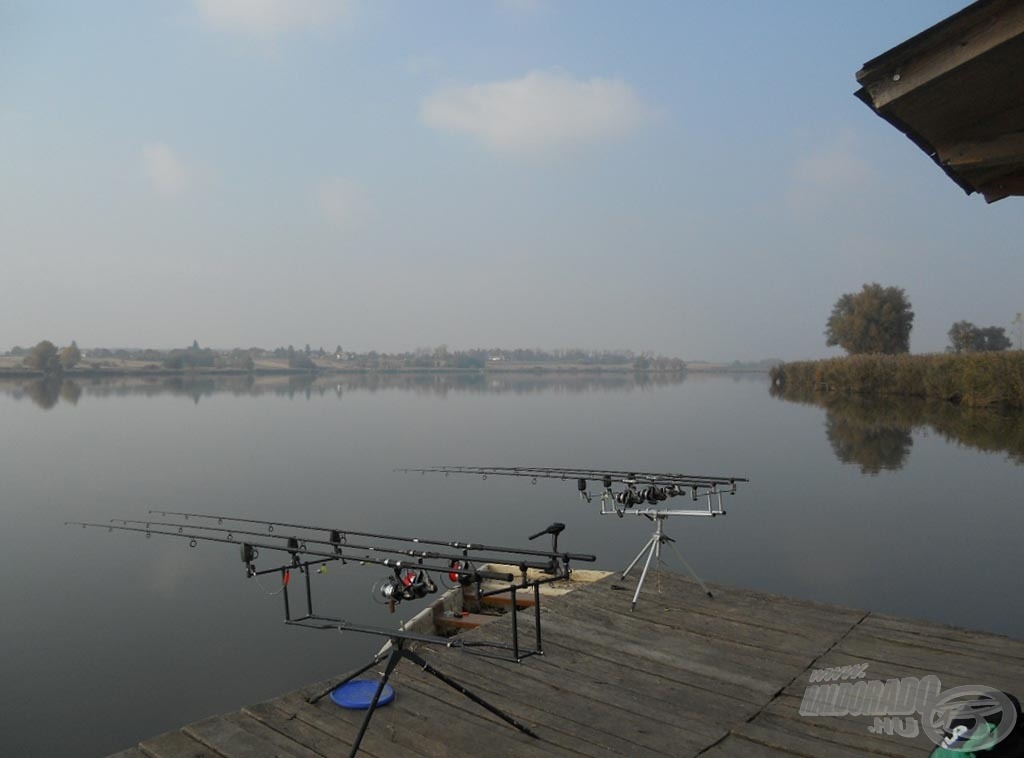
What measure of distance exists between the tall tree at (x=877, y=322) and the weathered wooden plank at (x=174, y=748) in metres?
74.9

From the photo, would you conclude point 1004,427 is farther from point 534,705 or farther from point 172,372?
point 172,372

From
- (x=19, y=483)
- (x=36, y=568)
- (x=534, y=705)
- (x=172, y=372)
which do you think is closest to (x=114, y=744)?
(x=534, y=705)

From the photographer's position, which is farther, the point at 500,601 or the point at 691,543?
the point at 691,543

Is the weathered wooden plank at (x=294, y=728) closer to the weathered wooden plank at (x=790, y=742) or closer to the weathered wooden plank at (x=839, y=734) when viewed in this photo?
the weathered wooden plank at (x=790, y=742)

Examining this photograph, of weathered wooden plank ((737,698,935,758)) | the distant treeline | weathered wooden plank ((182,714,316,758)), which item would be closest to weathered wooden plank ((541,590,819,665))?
weathered wooden plank ((737,698,935,758))

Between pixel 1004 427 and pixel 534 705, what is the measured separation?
32702 mm

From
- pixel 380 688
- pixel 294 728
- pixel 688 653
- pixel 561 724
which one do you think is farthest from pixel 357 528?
pixel 380 688

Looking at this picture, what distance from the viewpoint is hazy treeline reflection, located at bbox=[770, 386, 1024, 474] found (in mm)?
25406

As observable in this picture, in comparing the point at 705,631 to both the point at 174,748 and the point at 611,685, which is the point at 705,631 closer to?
the point at 611,685

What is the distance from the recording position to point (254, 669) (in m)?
8.72

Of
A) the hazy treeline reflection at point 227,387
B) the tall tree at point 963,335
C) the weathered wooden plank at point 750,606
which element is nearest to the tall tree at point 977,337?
the tall tree at point 963,335

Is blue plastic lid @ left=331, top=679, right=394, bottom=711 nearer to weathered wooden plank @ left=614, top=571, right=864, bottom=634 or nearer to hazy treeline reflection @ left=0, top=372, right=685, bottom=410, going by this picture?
weathered wooden plank @ left=614, top=571, right=864, bottom=634

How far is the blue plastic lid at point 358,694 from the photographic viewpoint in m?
4.60

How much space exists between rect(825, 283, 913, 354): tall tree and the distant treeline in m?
6.04
